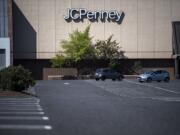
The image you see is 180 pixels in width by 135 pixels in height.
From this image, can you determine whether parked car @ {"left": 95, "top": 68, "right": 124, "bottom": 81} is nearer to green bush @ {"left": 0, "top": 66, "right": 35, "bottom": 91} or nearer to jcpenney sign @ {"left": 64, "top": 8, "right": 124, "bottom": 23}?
jcpenney sign @ {"left": 64, "top": 8, "right": 124, "bottom": 23}

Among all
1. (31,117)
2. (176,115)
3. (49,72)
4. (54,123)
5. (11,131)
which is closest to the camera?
(11,131)

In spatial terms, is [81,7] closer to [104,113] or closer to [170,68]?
[170,68]

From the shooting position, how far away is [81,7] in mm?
76125

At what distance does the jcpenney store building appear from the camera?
244 ft

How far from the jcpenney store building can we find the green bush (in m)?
43.6

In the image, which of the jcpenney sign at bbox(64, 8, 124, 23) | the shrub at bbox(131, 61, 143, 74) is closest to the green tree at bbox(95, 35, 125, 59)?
the shrub at bbox(131, 61, 143, 74)

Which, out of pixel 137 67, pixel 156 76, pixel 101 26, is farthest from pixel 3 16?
pixel 156 76

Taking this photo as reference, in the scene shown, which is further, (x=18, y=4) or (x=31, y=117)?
(x=18, y=4)

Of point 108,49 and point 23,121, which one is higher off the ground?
point 108,49

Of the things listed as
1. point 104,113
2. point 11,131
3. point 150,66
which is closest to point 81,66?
point 150,66

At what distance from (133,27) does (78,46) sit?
8.43 metres

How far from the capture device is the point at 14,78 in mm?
→ 30750

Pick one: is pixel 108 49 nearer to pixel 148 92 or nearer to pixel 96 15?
pixel 96 15

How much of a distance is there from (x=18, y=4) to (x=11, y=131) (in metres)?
61.2
